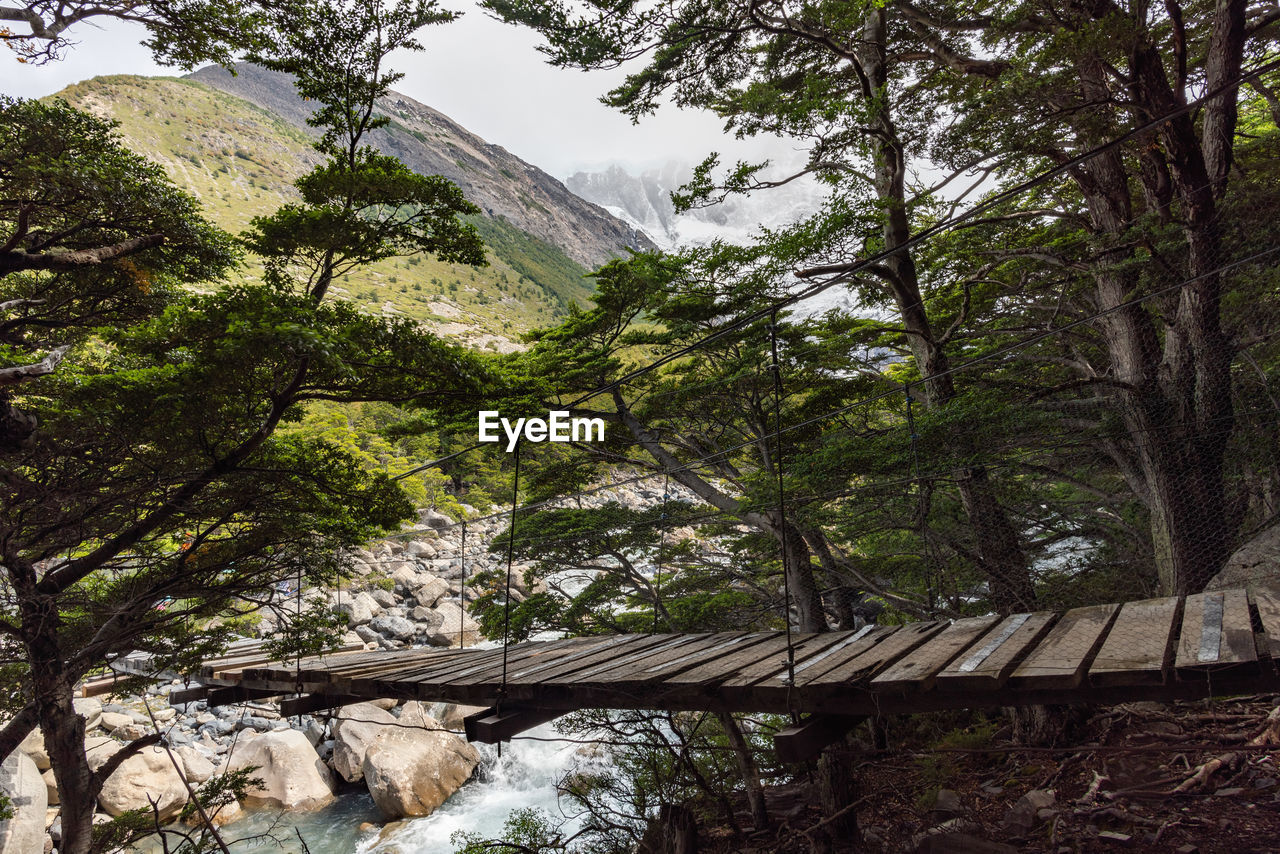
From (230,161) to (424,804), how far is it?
174 ft

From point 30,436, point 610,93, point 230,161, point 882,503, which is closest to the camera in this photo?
point 30,436

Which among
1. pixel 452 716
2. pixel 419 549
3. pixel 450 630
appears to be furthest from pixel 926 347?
pixel 419 549

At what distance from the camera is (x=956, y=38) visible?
522cm

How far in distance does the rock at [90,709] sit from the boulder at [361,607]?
3.39 metres

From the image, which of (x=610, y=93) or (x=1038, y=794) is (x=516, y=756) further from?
(x=610, y=93)

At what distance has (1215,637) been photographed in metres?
1.50

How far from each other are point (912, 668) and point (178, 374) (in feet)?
11.2

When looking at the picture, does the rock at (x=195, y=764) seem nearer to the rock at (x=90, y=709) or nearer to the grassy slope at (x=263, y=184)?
the rock at (x=90, y=709)

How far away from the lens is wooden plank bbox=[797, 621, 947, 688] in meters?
1.79

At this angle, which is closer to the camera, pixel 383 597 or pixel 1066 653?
pixel 1066 653

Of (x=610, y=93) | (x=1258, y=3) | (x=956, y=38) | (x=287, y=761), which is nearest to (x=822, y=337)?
(x=956, y=38)

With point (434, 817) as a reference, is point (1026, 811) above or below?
above

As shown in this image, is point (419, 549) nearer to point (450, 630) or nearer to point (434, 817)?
point (450, 630)

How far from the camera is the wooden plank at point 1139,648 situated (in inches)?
56.3
